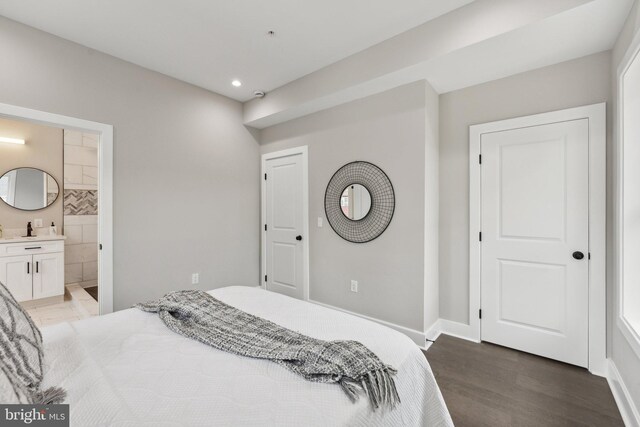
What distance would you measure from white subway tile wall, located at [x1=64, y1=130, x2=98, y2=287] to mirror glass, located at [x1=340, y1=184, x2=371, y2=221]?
4098mm

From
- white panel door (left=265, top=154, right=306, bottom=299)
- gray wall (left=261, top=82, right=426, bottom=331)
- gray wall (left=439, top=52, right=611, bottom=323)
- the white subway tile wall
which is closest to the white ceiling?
gray wall (left=261, top=82, right=426, bottom=331)

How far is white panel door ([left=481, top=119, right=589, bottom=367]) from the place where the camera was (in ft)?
7.45

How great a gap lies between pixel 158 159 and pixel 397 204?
2.53m

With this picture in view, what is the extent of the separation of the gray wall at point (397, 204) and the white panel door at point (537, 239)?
0.64 meters

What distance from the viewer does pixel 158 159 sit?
3104 millimetres

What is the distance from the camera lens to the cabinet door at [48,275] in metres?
3.62

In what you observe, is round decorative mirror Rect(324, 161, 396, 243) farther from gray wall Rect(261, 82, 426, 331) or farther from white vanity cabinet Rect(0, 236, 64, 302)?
white vanity cabinet Rect(0, 236, 64, 302)

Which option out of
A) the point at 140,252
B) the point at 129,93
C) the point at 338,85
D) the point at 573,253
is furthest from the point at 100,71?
the point at 573,253

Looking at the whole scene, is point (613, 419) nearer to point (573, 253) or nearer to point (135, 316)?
point (573, 253)

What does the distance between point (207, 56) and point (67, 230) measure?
11.8ft

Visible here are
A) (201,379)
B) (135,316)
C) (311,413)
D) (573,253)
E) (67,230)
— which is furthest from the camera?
(67,230)

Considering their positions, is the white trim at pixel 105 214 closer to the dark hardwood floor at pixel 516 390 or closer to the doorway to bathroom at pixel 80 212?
the doorway to bathroom at pixel 80 212

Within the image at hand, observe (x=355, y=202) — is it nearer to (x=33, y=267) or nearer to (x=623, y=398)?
(x=623, y=398)

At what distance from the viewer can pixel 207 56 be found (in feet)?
9.16
